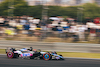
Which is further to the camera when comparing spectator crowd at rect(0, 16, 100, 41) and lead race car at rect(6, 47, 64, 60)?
spectator crowd at rect(0, 16, 100, 41)

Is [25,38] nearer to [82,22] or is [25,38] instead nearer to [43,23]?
[43,23]

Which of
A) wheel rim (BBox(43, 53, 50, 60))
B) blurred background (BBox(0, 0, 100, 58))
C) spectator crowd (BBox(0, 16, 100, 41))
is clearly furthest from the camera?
spectator crowd (BBox(0, 16, 100, 41))

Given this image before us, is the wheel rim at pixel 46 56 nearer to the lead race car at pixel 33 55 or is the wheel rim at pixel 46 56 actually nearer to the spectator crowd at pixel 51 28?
the lead race car at pixel 33 55

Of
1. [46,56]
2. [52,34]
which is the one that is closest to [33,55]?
[46,56]

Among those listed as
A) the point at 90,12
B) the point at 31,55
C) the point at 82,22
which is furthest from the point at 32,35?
the point at 90,12

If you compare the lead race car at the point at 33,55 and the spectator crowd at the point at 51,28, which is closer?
the lead race car at the point at 33,55

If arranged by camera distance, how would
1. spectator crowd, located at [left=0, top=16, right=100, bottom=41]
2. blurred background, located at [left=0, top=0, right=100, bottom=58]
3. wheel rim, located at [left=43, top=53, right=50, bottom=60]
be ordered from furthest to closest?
spectator crowd, located at [left=0, top=16, right=100, bottom=41] → blurred background, located at [left=0, top=0, right=100, bottom=58] → wheel rim, located at [left=43, top=53, right=50, bottom=60]

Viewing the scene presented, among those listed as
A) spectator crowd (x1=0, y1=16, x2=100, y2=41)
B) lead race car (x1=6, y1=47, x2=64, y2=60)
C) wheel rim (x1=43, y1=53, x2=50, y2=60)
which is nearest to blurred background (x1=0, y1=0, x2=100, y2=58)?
spectator crowd (x1=0, y1=16, x2=100, y2=41)

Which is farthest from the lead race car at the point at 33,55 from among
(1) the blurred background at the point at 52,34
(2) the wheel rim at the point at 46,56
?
(1) the blurred background at the point at 52,34

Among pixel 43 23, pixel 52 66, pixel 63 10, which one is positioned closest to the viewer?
pixel 52 66

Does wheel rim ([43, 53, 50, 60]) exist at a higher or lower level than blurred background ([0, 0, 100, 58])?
lower

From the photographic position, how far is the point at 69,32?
31.4ft

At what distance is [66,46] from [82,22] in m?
2.15

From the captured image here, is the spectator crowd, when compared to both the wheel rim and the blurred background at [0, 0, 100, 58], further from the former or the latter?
the wheel rim
